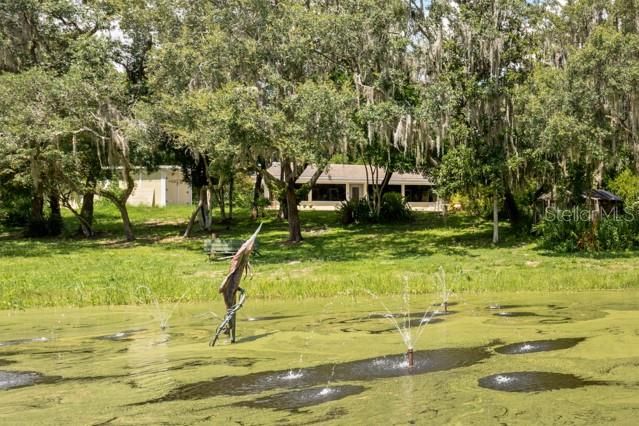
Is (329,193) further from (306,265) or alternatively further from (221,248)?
(306,265)

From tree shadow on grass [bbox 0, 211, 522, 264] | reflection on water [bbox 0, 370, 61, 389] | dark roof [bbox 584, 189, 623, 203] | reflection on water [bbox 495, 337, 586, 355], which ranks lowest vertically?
reflection on water [bbox 0, 370, 61, 389]

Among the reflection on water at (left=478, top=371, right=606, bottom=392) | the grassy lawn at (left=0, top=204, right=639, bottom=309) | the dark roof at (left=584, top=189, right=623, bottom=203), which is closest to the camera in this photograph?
the reflection on water at (left=478, top=371, right=606, bottom=392)

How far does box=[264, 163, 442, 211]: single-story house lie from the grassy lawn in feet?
54.4

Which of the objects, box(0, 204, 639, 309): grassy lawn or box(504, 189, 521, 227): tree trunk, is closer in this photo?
box(0, 204, 639, 309): grassy lawn

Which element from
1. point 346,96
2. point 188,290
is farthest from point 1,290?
point 346,96

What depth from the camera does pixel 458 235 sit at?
32.6m

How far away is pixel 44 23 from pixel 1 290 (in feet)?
64.9

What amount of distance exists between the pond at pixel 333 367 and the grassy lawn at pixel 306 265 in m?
2.55

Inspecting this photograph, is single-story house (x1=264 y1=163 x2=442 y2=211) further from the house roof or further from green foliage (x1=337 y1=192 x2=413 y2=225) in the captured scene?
green foliage (x1=337 y1=192 x2=413 y2=225)

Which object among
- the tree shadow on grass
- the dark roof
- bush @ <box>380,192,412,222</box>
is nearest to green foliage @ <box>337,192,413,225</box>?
bush @ <box>380,192,412,222</box>

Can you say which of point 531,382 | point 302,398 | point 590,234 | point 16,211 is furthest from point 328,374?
point 16,211

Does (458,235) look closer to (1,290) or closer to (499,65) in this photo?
(499,65)

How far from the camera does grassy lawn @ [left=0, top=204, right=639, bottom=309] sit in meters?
17.4

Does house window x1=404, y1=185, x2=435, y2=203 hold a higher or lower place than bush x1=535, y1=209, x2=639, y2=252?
higher
